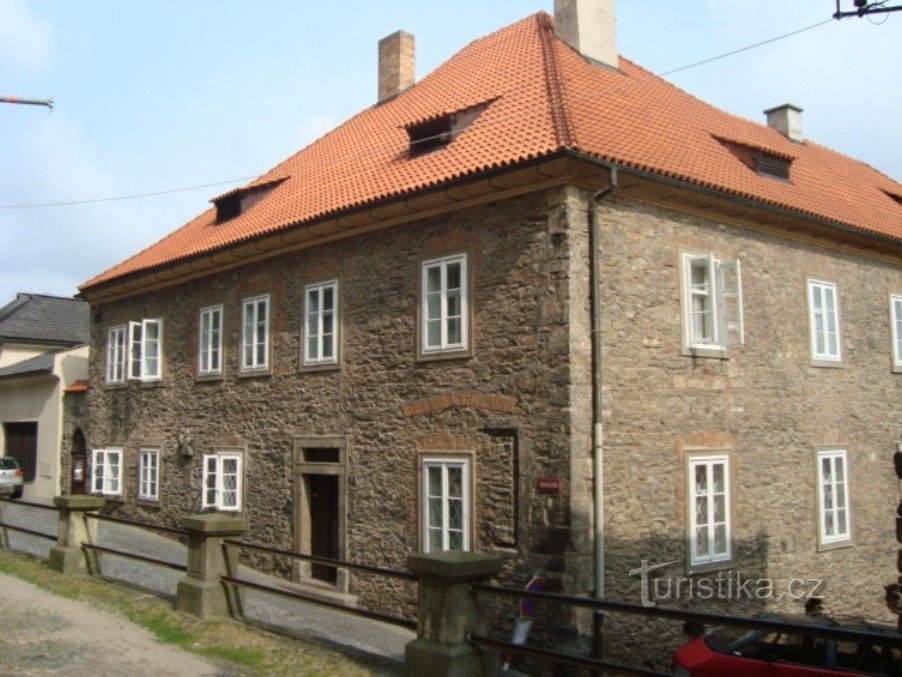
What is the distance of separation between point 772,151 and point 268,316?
31.4ft

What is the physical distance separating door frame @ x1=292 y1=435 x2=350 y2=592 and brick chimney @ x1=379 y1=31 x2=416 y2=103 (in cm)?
881

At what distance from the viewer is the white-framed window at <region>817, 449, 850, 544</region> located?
14.6m

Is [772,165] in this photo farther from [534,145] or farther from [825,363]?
[534,145]

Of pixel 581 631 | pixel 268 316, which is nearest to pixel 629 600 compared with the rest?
pixel 581 631

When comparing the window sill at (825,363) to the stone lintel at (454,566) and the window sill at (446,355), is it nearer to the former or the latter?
the window sill at (446,355)

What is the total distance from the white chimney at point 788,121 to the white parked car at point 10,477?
858 inches

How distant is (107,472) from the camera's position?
20.7 metres

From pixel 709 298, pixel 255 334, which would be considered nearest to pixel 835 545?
pixel 709 298

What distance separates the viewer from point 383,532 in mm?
13570

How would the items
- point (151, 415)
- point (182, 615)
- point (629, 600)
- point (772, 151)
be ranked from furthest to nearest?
A: point (151, 415) < point (772, 151) < point (629, 600) < point (182, 615)

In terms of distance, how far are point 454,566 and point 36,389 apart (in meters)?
21.4

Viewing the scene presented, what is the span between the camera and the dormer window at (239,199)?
62.0ft

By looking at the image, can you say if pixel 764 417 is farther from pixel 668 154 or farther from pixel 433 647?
pixel 433 647

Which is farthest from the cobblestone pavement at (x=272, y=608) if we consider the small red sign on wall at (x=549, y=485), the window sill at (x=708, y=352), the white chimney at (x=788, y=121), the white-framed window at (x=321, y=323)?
the white chimney at (x=788, y=121)
